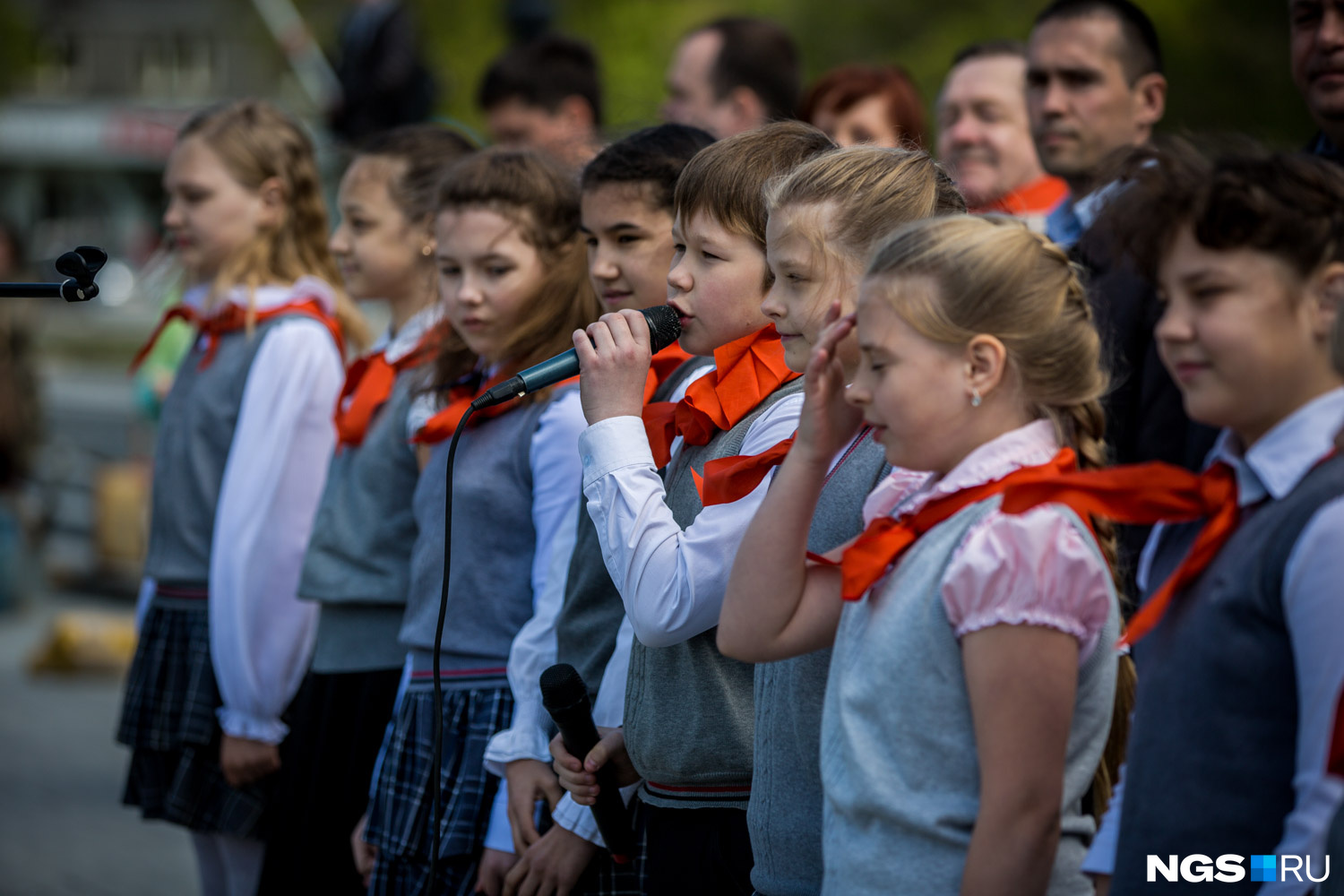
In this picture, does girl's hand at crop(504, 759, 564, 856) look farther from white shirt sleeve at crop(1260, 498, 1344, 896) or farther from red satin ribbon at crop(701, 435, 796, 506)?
white shirt sleeve at crop(1260, 498, 1344, 896)

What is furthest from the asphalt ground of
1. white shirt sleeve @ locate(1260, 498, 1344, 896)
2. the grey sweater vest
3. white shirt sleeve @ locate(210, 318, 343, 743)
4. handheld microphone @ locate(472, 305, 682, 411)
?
white shirt sleeve @ locate(1260, 498, 1344, 896)

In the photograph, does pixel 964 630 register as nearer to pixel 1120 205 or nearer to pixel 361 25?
pixel 1120 205

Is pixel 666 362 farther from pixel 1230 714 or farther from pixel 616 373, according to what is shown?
pixel 1230 714

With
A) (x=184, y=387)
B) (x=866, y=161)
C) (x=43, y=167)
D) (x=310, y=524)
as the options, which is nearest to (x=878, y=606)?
(x=866, y=161)

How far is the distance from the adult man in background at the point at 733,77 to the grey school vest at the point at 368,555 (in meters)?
2.09

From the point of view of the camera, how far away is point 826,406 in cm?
188

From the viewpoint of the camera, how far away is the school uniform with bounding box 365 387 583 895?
290cm

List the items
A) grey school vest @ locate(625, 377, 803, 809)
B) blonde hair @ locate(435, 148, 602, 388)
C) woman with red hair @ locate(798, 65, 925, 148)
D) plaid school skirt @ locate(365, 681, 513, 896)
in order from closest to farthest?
grey school vest @ locate(625, 377, 803, 809) < plaid school skirt @ locate(365, 681, 513, 896) < blonde hair @ locate(435, 148, 602, 388) < woman with red hair @ locate(798, 65, 925, 148)

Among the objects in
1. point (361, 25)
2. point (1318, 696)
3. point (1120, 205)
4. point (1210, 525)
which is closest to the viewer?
point (1318, 696)

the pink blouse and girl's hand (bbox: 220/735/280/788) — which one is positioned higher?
the pink blouse

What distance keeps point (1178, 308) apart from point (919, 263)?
319 millimetres

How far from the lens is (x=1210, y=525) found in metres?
1.60

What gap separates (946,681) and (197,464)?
2.65 metres

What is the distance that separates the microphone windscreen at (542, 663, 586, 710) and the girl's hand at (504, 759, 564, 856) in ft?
1.19
